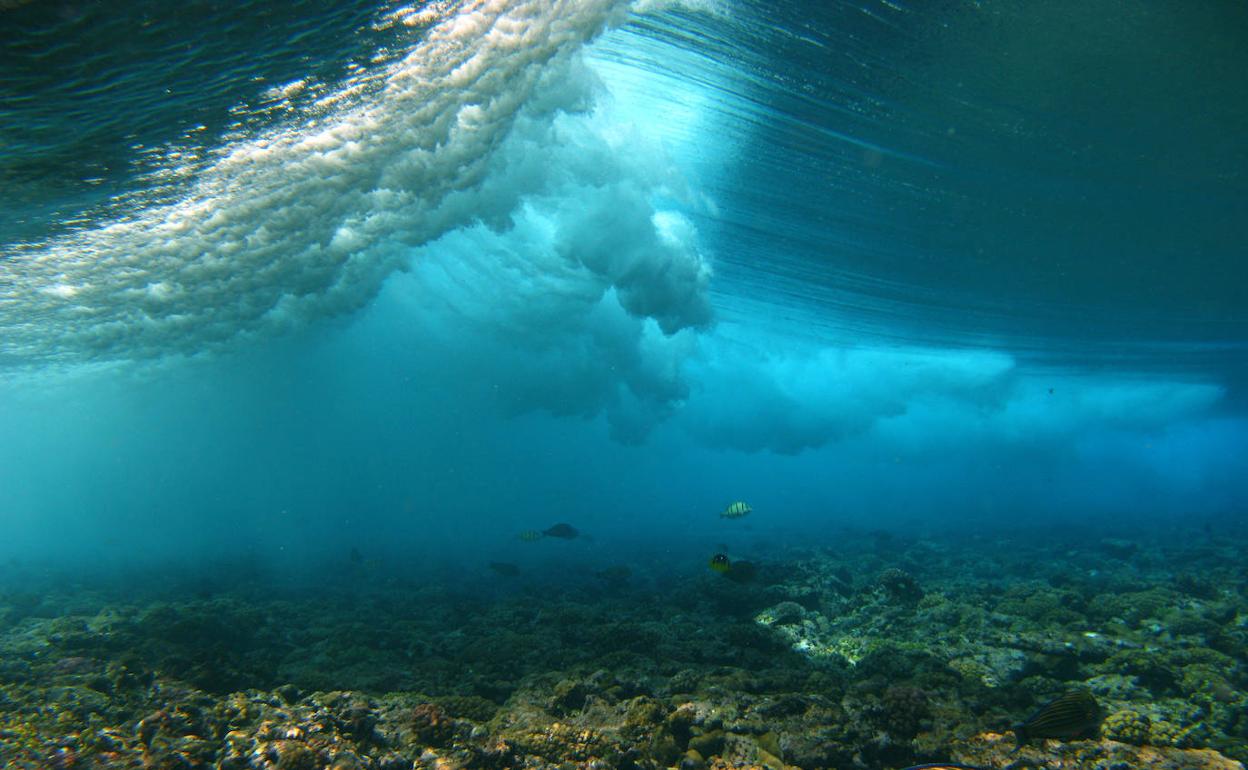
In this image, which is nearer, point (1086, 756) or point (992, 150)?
point (1086, 756)

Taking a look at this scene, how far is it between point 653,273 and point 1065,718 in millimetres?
15704

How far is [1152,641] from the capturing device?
738 centimetres

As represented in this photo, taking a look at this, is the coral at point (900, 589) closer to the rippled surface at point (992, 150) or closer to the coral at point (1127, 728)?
the coral at point (1127, 728)

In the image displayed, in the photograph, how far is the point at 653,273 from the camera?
59.9ft

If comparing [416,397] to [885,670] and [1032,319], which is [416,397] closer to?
[1032,319]

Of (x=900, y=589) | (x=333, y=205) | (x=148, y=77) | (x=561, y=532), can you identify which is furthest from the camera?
(x=333, y=205)

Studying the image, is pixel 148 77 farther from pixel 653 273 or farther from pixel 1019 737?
pixel 653 273

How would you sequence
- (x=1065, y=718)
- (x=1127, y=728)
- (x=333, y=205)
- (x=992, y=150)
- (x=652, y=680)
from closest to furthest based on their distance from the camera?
(x=1065, y=718) < (x=1127, y=728) < (x=652, y=680) < (x=992, y=150) < (x=333, y=205)

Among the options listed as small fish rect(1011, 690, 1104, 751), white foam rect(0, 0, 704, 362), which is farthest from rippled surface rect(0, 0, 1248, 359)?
small fish rect(1011, 690, 1104, 751)

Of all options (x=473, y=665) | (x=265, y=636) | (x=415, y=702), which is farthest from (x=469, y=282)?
(x=415, y=702)

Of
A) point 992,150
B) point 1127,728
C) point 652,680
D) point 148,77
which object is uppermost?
point 992,150

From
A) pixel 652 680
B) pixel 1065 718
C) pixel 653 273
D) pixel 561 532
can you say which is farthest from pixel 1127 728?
pixel 653 273

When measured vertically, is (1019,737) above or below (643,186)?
below

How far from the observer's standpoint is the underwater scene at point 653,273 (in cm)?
485
